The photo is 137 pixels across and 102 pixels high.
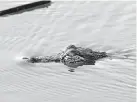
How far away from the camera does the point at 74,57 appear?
6.45 m

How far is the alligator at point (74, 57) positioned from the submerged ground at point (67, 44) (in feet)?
0.50

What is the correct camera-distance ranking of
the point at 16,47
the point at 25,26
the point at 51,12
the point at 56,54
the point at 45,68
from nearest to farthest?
the point at 45,68
the point at 56,54
the point at 16,47
the point at 25,26
the point at 51,12

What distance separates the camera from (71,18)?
8.98 meters

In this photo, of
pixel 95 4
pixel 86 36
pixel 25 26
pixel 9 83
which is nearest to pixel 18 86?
pixel 9 83

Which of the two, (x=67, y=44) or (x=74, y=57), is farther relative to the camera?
(x=67, y=44)

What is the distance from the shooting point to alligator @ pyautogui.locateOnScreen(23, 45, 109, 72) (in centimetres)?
641

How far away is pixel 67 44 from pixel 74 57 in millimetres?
917

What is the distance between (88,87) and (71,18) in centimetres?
369

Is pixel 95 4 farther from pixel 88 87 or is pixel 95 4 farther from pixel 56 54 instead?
pixel 88 87

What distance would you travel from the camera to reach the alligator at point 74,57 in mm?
6410

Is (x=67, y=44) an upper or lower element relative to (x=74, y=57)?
upper

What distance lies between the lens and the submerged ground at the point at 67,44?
5477 millimetres

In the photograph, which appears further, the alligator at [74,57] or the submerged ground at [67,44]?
the alligator at [74,57]

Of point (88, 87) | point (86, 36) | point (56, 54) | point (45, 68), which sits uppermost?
point (86, 36)
